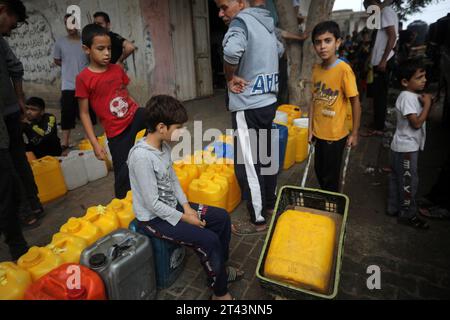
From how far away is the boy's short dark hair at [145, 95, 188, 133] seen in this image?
6.55 ft

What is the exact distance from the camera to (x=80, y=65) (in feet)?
16.3

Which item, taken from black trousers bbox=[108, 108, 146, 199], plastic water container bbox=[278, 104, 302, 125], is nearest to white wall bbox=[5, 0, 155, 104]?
plastic water container bbox=[278, 104, 302, 125]

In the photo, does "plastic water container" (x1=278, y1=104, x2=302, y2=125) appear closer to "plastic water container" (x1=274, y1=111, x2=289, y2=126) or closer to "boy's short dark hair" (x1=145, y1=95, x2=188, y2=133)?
"plastic water container" (x1=274, y1=111, x2=289, y2=126)

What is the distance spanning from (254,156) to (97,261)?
1.65m

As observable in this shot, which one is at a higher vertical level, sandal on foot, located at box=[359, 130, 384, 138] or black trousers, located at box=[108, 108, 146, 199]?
black trousers, located at box=[108, 108, 146, 199]

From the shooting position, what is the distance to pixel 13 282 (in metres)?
1.75

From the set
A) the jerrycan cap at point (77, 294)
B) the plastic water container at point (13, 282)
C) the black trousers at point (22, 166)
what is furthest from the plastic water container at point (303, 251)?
the black trousers at point (22, 166)

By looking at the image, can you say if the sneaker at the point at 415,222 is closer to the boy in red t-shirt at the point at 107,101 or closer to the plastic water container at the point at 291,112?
the plastic water container at the point at 291,112

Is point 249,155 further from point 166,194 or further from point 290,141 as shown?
point 290,141

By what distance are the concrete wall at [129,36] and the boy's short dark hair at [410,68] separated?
18.5 feet

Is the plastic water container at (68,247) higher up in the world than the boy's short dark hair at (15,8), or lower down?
lower down

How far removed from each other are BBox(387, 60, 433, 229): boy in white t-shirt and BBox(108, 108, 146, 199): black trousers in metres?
2.55

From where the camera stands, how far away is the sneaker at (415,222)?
9.75 feet

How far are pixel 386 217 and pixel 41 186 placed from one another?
4011mm
